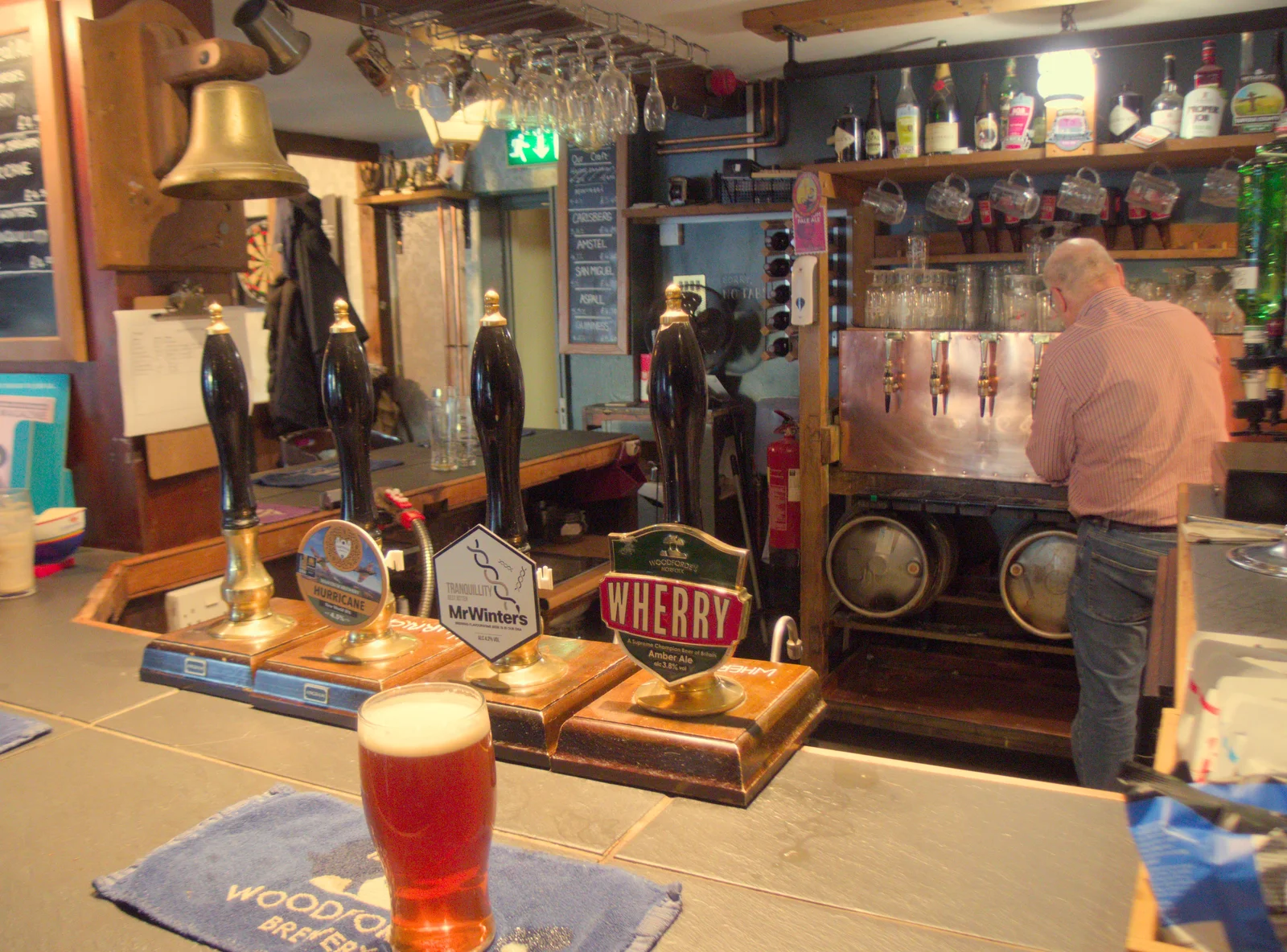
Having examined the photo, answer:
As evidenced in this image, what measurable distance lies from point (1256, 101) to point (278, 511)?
3.77 metres

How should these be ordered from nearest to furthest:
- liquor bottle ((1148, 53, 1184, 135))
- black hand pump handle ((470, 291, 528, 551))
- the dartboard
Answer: black hand pump handle ((470, 291, 528, 551)) < liquor bottle ((1148, 53, 1184, 135)) < the dartboard

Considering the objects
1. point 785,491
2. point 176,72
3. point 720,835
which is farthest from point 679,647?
point 785,491

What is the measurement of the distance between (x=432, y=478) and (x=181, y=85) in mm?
1359

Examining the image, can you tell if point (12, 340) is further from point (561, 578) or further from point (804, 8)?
point (804, 8)

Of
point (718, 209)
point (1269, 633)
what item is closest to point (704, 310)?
point (718, 209)

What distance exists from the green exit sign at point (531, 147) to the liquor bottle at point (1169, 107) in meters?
3.01

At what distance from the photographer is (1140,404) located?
2.89 meters

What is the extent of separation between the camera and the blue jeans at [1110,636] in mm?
2961

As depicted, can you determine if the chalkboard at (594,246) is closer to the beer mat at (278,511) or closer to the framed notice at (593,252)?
the framed notice at (593,252)

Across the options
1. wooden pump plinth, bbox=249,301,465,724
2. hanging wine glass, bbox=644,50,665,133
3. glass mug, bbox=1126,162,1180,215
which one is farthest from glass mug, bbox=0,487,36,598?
glass mug, bbox=1126,162,1180,215

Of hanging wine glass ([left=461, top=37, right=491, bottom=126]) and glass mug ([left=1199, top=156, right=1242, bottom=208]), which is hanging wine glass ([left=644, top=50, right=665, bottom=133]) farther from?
glass mug ([left=1199, top=156, right=1242, bottom=208])

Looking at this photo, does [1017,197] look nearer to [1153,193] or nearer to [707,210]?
[1153,193]

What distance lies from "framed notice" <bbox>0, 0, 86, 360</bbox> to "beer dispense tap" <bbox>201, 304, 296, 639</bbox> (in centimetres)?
108

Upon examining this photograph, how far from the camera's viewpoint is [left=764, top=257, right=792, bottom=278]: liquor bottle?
4922 millimetres
